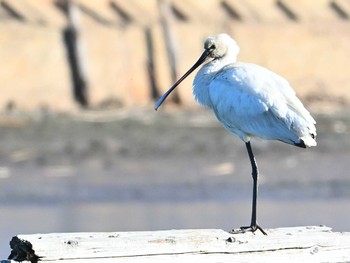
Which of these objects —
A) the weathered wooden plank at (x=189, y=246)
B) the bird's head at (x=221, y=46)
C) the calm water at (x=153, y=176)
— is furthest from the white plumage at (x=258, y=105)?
the calm water at (x=153, y=176)

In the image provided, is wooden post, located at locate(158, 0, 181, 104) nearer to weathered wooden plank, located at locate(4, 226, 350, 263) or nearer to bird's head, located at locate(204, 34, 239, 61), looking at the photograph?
bird's head, located at locate(204, 34, 239, 61)

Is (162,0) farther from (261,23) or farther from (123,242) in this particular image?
(123,242)

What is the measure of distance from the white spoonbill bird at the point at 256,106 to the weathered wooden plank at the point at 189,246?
1.77 feet

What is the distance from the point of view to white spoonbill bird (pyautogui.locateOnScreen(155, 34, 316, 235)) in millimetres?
8727

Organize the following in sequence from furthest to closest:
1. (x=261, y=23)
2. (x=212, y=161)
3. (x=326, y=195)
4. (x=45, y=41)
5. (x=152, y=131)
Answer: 1. (x=261, y=23)
2. (x=45, y=41)
3. (x=152, y=131)
4. (x=212, y=161)
5. (x=326, y=195)

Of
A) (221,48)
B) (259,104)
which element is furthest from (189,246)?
(221,48)

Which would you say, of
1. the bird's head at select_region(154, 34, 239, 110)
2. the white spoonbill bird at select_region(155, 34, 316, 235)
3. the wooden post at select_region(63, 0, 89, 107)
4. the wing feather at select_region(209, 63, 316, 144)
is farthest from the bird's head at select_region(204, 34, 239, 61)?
the wooden post at select_region(63, 0, 89, 107)

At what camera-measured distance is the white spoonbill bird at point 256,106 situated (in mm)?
8727

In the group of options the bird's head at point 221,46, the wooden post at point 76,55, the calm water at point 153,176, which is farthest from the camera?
the wooden post at point 76,55

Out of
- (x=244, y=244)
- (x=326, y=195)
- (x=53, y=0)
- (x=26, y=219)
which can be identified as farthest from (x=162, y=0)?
(x=244, y=244)

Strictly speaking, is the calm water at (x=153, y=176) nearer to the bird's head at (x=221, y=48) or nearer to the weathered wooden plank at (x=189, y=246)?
the bird's head at (x=221, y=48)

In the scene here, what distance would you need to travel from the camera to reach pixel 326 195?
51.0 feet

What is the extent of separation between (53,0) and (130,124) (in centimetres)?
498

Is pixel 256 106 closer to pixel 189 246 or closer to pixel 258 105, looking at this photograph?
pixel 258 105
